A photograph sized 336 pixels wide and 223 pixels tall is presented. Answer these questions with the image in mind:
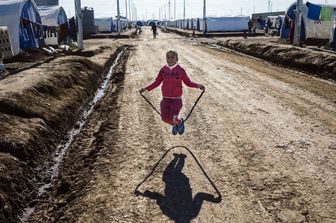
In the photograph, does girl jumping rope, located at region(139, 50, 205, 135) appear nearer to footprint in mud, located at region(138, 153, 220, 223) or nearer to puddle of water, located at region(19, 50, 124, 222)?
footprint in mud, located at region(138, 153, 220, 223)

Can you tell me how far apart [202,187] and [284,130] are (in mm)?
3235

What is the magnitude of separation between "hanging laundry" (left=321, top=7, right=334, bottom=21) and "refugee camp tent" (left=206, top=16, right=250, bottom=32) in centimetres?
3348

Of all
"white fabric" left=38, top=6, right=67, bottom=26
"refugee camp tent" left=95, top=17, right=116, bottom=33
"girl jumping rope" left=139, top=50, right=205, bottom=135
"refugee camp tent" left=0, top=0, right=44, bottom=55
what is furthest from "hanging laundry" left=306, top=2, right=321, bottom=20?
"refugee camp tent" left=95, top=17, right=116, bottom=33

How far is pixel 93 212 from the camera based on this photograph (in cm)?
469

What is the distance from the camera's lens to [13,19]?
71.7 feet

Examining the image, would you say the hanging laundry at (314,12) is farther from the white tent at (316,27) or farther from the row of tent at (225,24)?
the row of tent at (225,24)

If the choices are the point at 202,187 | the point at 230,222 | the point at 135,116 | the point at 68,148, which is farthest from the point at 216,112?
the point at 230,222

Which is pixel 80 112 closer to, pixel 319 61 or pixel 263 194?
pixel 263 194

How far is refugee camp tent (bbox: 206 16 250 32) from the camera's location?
6556 centimetres

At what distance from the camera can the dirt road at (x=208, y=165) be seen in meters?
4.67

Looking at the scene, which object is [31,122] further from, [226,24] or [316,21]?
[226,24]

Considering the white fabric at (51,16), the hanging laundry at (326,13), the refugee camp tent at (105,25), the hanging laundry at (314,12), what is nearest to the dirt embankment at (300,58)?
the hanging laundry at (314,12)

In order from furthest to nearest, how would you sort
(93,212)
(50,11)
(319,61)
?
1. (50,11)
2. (319,61)
3. (93,212)

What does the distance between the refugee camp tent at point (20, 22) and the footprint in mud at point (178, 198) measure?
17745 mm
